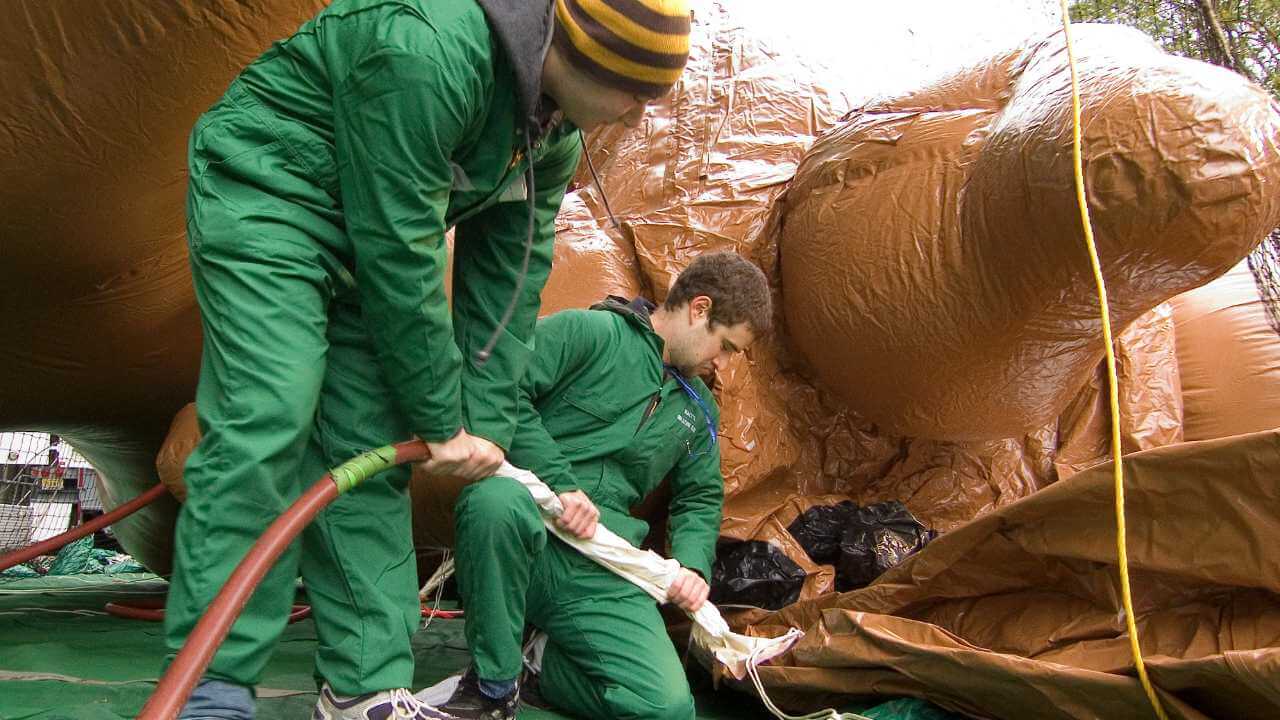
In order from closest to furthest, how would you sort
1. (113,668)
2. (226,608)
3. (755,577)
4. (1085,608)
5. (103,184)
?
1. (226,608)
2. (1085,608)
3. (103,184)
4. (113,668)
5. (755,577)

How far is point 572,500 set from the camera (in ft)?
6.88

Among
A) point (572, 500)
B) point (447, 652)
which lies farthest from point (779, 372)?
point (447, 652)

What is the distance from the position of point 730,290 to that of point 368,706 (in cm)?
123

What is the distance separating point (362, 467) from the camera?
1505 mm

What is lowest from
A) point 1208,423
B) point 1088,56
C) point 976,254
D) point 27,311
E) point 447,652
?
point 447,652

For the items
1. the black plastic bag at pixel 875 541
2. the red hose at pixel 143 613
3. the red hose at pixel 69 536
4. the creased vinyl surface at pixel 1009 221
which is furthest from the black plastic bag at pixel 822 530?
the red hose at pixel 69 536

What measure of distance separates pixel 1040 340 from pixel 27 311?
2.52m

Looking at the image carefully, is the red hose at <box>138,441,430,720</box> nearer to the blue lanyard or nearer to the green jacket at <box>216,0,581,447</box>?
the green jacket at <box>216,0,581,447</box>

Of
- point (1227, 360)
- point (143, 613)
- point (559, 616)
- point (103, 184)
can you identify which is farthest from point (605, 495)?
point (1227, 360)

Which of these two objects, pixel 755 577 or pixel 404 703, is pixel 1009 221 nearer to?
pixel 755 577

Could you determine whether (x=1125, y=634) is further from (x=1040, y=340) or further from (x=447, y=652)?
(x=447, y=652)

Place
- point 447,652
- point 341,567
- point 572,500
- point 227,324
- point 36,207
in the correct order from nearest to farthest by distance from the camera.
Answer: point 227,324, point 341,567, point 572,500, point 36,207, point 447,652

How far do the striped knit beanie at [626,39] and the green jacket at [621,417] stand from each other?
0.89 meters

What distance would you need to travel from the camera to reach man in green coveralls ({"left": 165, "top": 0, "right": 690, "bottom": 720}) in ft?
4.56
